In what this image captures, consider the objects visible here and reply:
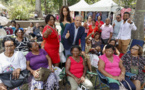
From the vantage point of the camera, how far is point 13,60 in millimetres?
2641

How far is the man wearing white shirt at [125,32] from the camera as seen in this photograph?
4.25 metres

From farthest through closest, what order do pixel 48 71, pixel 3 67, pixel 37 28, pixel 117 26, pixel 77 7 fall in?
pixel 77 7, pixel 37 28, pixel 117 26, pixel 48 71, pixel 3 67

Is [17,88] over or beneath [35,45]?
beneath

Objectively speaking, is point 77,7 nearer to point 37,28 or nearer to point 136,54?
point 37,28

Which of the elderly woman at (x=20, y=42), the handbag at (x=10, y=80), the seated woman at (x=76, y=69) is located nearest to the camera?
the handbag at (x=10, y=80)

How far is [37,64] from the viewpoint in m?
2.87

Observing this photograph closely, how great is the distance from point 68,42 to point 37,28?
4436 mm

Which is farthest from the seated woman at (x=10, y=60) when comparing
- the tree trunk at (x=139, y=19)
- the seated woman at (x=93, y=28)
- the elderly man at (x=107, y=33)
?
the tree trunk at (x=139, y=19)

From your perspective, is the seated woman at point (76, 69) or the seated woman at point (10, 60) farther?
the seated woman at point (76, 69)

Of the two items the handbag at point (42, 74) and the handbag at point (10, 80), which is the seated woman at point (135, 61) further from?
the handbag at point (10, 80)

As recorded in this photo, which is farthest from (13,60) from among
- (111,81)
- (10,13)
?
(10,13)

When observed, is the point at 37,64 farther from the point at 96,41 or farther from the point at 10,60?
the point at 96,41

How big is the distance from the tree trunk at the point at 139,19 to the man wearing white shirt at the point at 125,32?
1.03ft

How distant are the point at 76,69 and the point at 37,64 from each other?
88 cm
